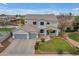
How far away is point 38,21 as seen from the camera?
5.46 metres

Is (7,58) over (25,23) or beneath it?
beneath

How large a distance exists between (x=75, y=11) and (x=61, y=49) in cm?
56

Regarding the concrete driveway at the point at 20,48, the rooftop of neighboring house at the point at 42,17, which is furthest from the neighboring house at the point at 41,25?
the concrete driveway at the point at 20,48

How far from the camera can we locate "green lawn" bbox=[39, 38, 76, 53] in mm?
5395

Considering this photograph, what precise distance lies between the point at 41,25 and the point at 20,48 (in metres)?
0.44

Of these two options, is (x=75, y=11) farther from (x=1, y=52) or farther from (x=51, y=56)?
(x=1, y=52)

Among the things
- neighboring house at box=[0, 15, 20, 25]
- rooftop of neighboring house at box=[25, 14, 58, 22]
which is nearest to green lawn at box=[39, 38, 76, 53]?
rooftop of neighboring house at box=[25, 14, 58, 22]

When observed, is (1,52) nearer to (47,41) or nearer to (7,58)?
(7,58)

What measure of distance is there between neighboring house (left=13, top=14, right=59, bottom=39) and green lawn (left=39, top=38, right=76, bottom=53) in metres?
0.12

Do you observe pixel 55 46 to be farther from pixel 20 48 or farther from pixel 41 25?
pixel 20 48

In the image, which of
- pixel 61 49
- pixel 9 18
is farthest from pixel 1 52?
pixel 61 49

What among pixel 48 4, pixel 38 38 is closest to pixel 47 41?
pixel 38 38

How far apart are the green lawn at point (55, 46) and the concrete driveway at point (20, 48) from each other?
0.14m

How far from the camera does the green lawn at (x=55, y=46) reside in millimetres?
5395
